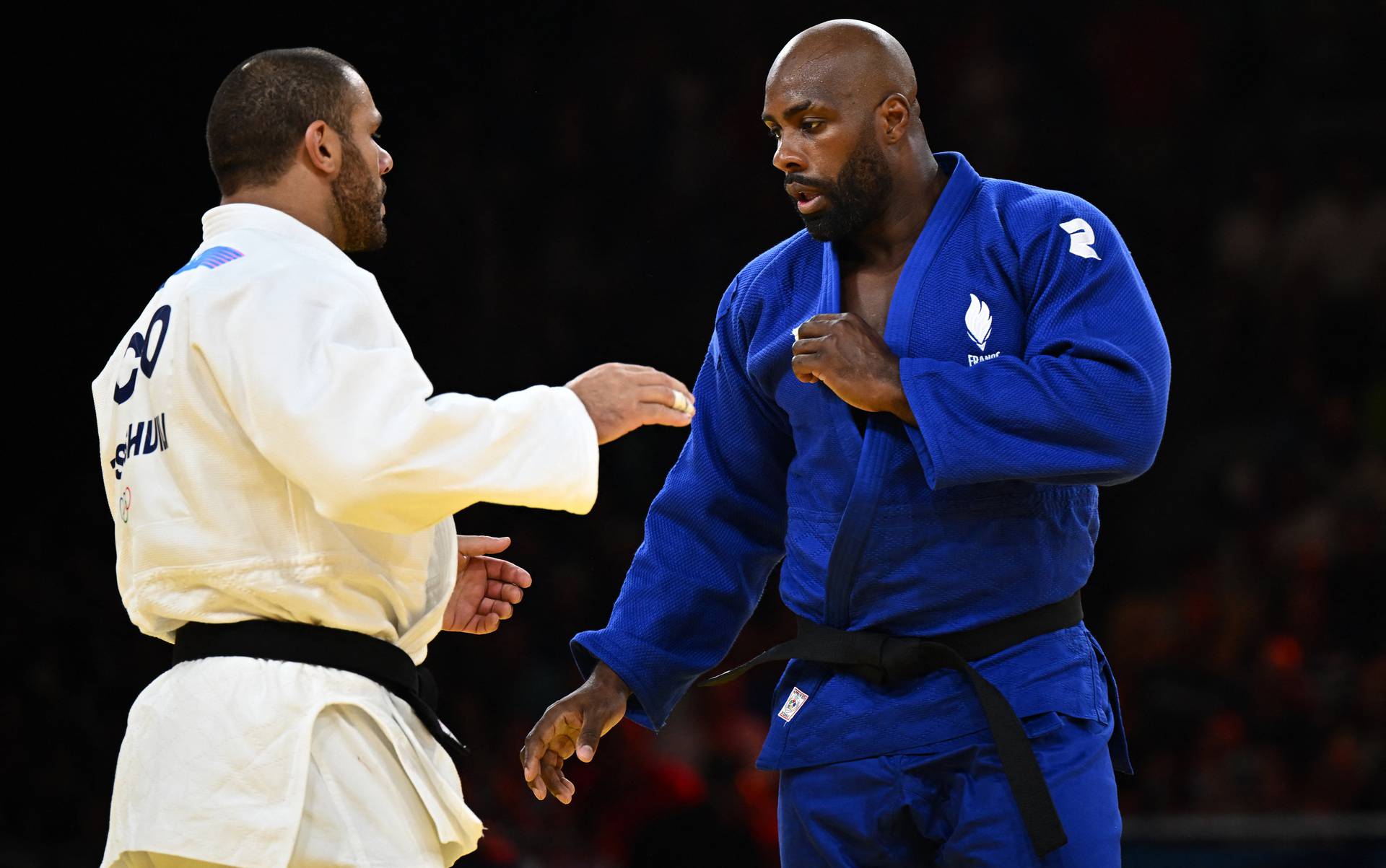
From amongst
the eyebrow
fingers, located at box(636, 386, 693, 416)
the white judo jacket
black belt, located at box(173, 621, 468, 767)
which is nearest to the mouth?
the eyebrow

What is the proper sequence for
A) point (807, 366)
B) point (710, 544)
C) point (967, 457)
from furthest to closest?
point (710, 544)
point (807, 366)
point (967, 457)

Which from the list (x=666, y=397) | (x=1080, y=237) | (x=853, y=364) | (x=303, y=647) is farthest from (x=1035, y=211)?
(x=303, y=647)

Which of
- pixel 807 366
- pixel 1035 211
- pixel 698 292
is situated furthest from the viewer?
pixel 698 292

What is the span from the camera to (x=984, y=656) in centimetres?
225

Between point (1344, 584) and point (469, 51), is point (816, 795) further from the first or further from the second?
point (469, 51)

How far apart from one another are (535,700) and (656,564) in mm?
3131

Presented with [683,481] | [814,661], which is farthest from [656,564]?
[814,661]

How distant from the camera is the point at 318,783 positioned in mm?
1964

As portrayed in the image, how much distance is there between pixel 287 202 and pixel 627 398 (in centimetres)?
59

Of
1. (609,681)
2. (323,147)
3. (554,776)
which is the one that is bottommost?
(554,776)

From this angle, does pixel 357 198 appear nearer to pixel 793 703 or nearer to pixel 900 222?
pixel 900 222

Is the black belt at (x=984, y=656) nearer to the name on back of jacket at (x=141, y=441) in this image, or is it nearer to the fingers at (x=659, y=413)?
the fingers at (x=659, y=413)

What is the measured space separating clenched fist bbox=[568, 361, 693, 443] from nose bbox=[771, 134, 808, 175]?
51 cm

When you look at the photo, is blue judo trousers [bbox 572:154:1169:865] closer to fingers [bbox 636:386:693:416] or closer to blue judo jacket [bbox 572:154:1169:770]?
blue judo jacket [bbox 572:154:1169:770]
